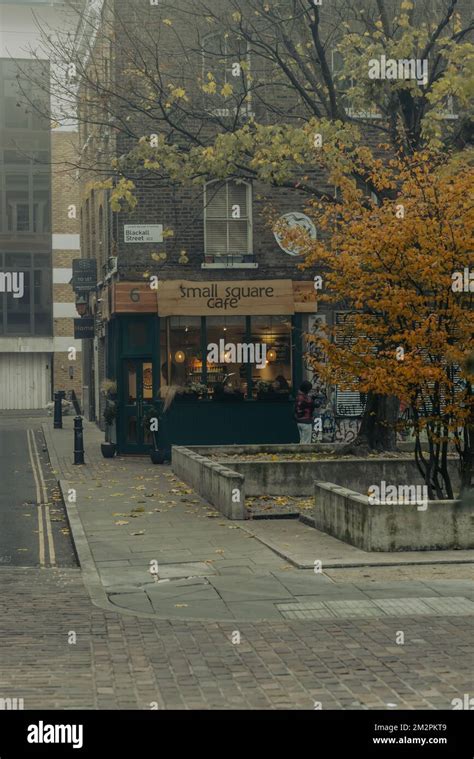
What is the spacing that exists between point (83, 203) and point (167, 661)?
108 ft

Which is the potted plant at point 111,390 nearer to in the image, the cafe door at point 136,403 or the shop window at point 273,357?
the cafe door at point 136,403

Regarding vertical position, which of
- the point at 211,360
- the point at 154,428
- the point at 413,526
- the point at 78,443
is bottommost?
the point at 413,526

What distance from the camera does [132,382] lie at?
92.6 feet

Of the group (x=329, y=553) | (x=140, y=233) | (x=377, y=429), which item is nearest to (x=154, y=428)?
(x=140, y=233)

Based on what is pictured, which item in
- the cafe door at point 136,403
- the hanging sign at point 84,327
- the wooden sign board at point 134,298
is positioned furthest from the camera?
the hanging sign at point 84,327

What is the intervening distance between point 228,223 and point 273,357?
355cm

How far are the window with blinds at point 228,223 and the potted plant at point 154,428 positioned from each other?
14.0 ft

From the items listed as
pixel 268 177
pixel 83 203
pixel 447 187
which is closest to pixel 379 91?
pixel 268 177

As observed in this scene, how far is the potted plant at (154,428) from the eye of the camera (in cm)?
2617

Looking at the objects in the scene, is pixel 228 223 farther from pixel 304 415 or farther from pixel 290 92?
pixel 304 415

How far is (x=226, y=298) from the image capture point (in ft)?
90.0

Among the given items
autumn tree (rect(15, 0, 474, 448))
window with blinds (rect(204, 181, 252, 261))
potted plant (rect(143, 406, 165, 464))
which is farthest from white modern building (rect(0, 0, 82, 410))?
potted plant (rect(143, 406, 165, 464))

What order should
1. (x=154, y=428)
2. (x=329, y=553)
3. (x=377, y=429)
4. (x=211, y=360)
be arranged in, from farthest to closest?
(x=211, y=360) → (x=154, y=428) → (x=377, y=429) → (x=329, y=553)

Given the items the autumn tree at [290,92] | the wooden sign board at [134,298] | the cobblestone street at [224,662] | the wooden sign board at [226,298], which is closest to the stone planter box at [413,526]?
the cobblestone street at [224,662]
